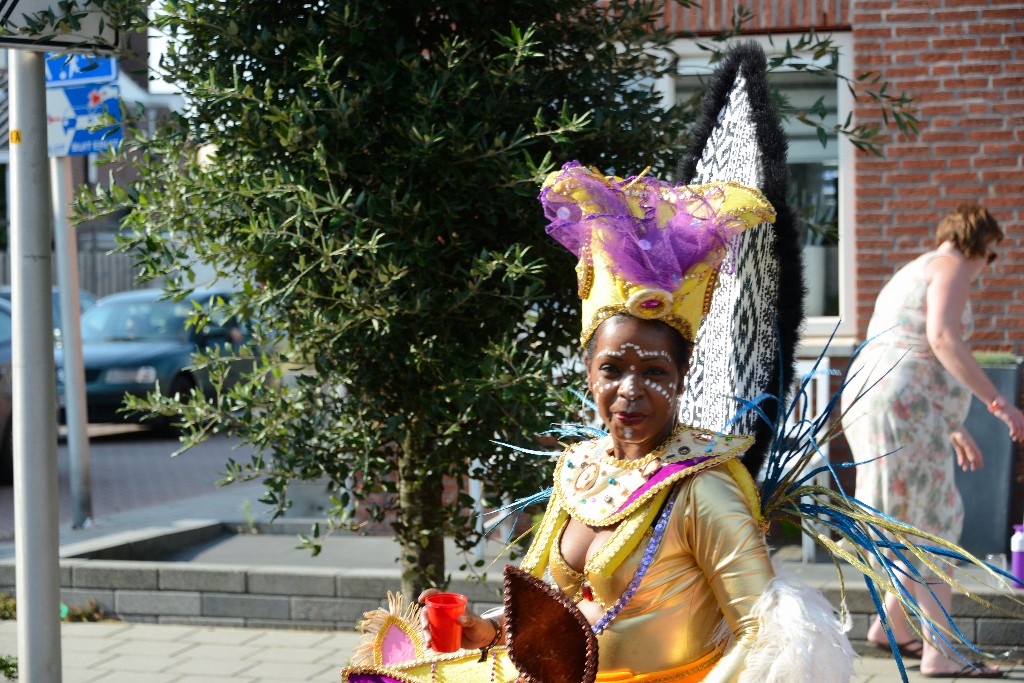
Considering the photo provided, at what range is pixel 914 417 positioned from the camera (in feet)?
18.9

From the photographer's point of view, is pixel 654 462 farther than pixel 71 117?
No

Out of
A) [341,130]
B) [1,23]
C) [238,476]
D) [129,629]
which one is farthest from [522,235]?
[129,629]

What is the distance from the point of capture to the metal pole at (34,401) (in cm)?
420

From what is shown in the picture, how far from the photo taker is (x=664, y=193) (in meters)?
2.79

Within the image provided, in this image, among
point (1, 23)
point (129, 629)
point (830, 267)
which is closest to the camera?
point (1, 23)

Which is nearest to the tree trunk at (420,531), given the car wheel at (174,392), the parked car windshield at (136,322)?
the car wheel at (174,392)

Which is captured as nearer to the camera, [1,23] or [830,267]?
[1,23]

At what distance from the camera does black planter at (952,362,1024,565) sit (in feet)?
23.9

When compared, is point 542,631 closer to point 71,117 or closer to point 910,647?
point 910,647

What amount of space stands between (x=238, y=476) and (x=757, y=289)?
2.17 m

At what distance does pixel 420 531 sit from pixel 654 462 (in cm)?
188

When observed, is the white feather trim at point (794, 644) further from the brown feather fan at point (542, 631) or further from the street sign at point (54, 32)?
the street sign at point (54, 32)

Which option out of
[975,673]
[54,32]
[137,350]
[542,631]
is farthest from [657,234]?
[137,350]

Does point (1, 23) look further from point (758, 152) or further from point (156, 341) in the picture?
point (156, 341)
